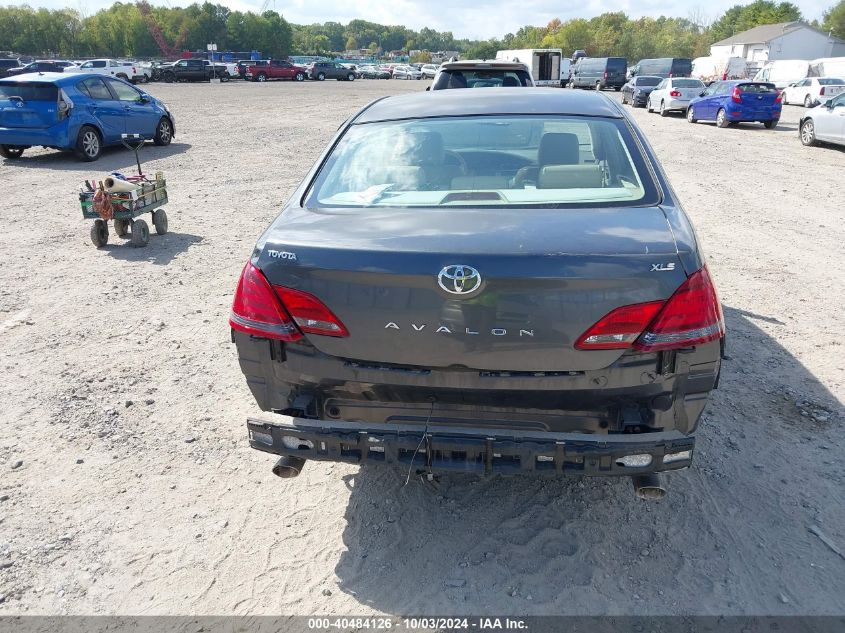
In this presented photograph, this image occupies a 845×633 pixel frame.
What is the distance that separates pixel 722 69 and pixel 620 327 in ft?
180

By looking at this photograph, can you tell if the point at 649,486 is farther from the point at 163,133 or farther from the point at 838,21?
the point at 838,21

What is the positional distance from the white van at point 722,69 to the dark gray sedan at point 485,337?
47307 mm

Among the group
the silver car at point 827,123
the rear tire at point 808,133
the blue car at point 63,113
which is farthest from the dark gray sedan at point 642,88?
the blue car at point 63,113

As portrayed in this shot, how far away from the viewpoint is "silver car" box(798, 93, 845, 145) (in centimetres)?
1491

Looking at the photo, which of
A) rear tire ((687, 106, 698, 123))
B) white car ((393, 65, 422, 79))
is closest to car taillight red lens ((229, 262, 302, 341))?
rear tire ((687, 106, 698, 123))

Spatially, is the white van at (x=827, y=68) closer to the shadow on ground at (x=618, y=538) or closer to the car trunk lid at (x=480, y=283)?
the shadow on ground at (x=618, y=538)

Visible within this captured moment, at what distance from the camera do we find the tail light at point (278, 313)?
2.57 metres

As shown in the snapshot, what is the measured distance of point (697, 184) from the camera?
11203mm

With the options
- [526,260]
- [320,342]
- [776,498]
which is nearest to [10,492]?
[320,342]

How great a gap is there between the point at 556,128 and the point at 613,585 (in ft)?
7.38

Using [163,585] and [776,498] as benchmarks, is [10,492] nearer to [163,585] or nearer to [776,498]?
[163,585]

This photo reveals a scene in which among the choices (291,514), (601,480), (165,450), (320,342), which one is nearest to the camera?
(320,342)

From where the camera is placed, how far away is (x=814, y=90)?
30.8m

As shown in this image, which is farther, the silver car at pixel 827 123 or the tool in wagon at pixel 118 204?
the silver car at pixel 827 123
